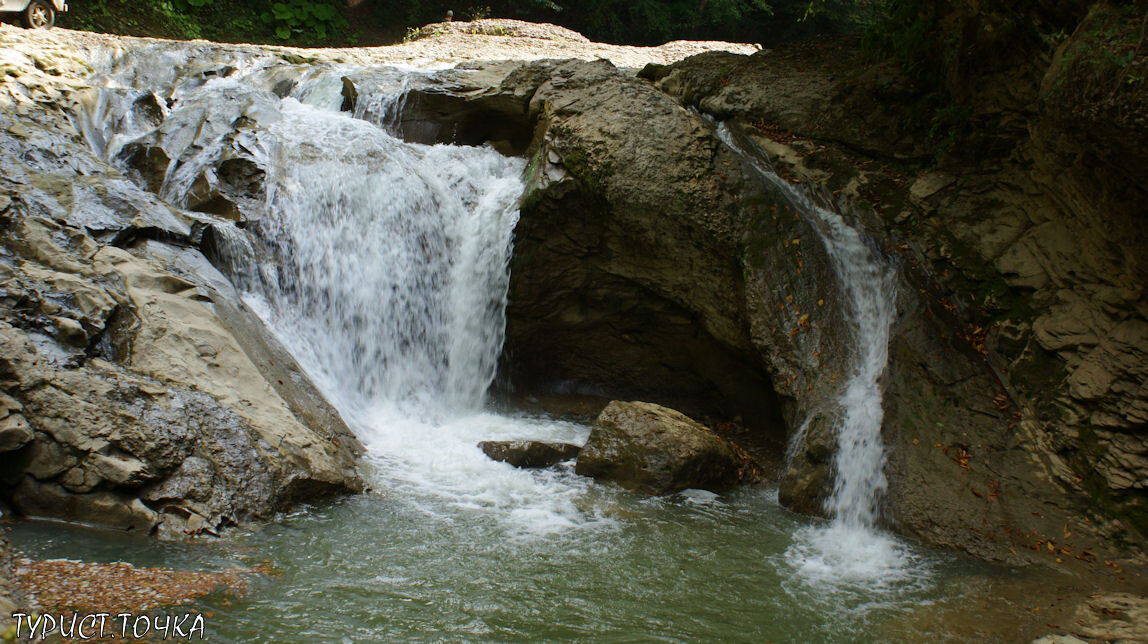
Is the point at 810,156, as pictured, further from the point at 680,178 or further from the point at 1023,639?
the point at 1023,639

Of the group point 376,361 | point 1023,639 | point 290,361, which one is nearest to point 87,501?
point 290,361

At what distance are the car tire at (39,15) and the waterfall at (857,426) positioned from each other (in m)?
12.0

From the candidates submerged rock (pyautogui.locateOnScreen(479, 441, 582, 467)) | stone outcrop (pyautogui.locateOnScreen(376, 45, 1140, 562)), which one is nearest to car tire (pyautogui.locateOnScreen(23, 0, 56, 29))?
stone outcrop (pyautogui.locateOnScreen(376, 45, 1140, 562))

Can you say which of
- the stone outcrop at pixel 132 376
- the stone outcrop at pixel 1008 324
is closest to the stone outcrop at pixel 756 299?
the stone outcrop at pixel 1008 324

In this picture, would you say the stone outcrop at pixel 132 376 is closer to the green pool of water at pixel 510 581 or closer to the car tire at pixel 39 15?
the green pool of water at pixel 510 581

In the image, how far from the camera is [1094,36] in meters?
5.25

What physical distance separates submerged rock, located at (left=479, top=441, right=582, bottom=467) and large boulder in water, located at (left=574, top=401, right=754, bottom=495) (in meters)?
0.27

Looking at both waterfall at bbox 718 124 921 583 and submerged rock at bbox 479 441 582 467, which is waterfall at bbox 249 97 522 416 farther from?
waterfall at bbox 718 124 921 583

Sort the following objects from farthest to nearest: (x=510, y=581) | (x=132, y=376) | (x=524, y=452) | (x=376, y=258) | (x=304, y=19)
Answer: (x=304, y=19) < (x=376, y=258) < (x=524, y=452) < (x=132, y=376) < (x=510, y=581)

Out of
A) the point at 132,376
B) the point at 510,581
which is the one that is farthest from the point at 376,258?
the point at 510,581

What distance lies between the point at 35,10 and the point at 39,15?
9 centimetres

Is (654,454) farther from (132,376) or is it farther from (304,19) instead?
(304,19)

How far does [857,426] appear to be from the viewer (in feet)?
21.9

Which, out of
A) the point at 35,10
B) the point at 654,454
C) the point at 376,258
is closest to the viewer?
the point at 654,454
